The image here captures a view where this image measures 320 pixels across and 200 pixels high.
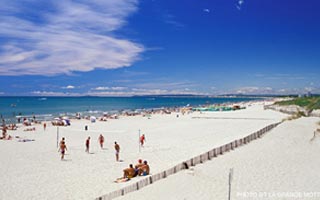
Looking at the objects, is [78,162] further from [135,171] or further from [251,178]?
[251,178]

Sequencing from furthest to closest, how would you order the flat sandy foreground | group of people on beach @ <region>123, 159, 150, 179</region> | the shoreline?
→ group of people on beach @ <region>123, 159, 150, 179</region> < the shoreline < the flat sandy foreground

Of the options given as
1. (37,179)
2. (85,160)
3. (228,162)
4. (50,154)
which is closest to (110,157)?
(85,160)

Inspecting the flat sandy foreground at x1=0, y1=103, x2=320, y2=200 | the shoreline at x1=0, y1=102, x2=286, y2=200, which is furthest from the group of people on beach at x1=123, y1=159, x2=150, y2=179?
the shoreline at x1=0, y1=102, x2=286, y2=200

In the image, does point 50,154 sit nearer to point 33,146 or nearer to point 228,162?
point 33,146

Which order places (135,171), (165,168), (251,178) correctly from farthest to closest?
(165,168)
(135,171)
(251,178)

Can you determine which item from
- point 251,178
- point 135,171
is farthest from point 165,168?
point 251,178

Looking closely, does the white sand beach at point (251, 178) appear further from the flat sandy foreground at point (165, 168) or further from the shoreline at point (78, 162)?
the shoreline at point (78, 162)

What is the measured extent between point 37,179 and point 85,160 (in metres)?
4.21

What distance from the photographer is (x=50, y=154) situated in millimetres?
18984

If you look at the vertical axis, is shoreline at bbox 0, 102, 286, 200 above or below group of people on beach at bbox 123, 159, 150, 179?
below

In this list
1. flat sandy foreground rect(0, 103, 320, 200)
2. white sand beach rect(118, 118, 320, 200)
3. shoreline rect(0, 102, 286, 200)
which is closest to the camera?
white sand beach rect(118, 118, 320, 200)

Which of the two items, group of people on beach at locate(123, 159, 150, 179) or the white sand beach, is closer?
the white sand beach

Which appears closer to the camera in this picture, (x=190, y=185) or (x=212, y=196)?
(x=212, y=196)

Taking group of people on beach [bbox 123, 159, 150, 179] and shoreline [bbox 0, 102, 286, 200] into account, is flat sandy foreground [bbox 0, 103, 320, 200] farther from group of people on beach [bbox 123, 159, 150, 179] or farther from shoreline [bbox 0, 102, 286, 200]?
group of people on beach [bbox 123, 159, 150, 179]
